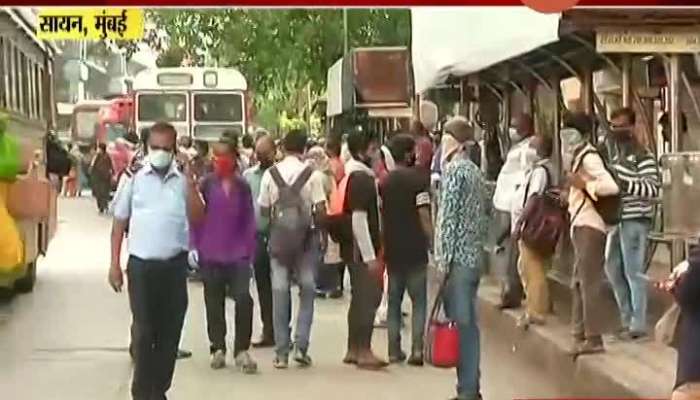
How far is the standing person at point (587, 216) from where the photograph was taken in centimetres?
1032

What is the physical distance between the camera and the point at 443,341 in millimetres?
9297

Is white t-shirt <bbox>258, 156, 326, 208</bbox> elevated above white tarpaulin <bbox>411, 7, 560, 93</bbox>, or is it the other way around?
white tarpaulin <bbox>411, 7, 560, 93</bbox>

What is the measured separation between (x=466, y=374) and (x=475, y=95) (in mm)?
9683

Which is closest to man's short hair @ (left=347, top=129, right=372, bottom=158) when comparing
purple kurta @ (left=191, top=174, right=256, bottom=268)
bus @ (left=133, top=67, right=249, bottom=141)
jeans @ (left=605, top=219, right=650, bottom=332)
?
purple kurta @ (left=191, top=174, right=256, bottom=268)

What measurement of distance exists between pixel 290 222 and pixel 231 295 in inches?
25.7

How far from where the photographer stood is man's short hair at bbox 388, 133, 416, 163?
10445 millimetres

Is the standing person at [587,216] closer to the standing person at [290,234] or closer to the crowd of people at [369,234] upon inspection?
the crowd of people at [369,234]

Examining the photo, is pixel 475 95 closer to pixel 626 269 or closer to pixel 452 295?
pixel 626 269

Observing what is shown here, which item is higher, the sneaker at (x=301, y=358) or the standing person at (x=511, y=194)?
the standing person at (x=511, y=194)

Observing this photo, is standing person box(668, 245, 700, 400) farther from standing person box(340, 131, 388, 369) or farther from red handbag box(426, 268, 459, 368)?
standing person box(340, 131, 388, 369)

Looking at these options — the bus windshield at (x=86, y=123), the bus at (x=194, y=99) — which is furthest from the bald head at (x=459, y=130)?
the bus windshield at (x=86, y=123)

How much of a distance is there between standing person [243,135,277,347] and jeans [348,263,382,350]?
0.84 metres

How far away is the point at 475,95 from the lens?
60.3 feet

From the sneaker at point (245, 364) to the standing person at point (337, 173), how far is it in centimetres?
170
